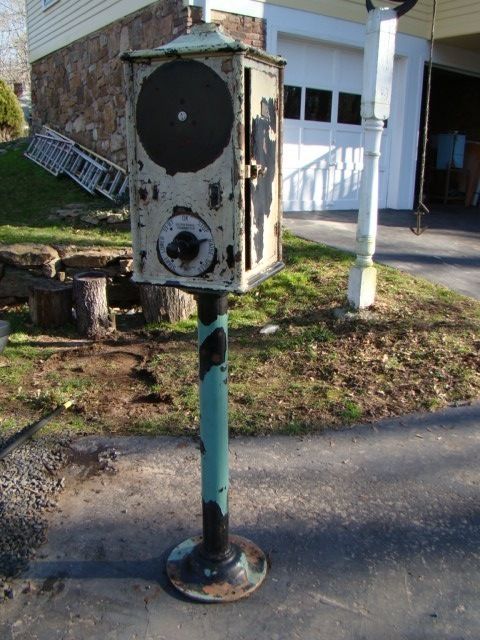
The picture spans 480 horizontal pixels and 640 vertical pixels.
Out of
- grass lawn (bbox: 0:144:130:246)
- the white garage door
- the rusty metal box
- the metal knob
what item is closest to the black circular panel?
the rusty metal box

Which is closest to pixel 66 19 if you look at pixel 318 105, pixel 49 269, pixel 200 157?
pixel 318 105

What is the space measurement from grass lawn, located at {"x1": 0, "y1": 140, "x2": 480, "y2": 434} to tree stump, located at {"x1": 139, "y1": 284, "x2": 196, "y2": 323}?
0.37 feet

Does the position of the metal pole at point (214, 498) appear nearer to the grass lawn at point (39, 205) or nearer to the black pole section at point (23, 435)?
the black pole section at point (23, 435)

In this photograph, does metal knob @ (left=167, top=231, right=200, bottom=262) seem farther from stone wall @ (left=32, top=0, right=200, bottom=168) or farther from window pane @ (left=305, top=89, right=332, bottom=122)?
window pane @ (left=305, top=89, right=332, bottom=122)

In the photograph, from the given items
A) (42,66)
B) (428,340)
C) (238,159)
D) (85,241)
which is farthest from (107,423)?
(42,66)

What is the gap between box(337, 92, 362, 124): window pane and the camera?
34.1 ft

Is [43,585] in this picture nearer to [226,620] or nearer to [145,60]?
[226,620]

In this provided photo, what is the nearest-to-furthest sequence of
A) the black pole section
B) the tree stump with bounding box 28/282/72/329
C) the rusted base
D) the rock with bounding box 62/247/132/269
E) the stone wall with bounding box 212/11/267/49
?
1. the rusted base
2. the black pole section
3. the tree stump with bounding box 28/282/72/329
4. the rock with bounding box 62/247/132/269
5. the stone wall with bounding box 212/11/267/49

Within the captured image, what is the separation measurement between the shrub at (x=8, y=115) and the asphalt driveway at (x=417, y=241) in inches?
466

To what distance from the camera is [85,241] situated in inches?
299

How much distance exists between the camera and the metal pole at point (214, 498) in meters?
2.23

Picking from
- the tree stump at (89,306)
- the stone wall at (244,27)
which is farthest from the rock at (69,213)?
the tree stump at (89,306)

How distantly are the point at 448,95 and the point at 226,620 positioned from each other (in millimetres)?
15610

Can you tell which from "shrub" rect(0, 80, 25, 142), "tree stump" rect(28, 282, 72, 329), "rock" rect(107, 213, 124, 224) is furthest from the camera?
"shrub" rect(0, 80, 25, 142)
